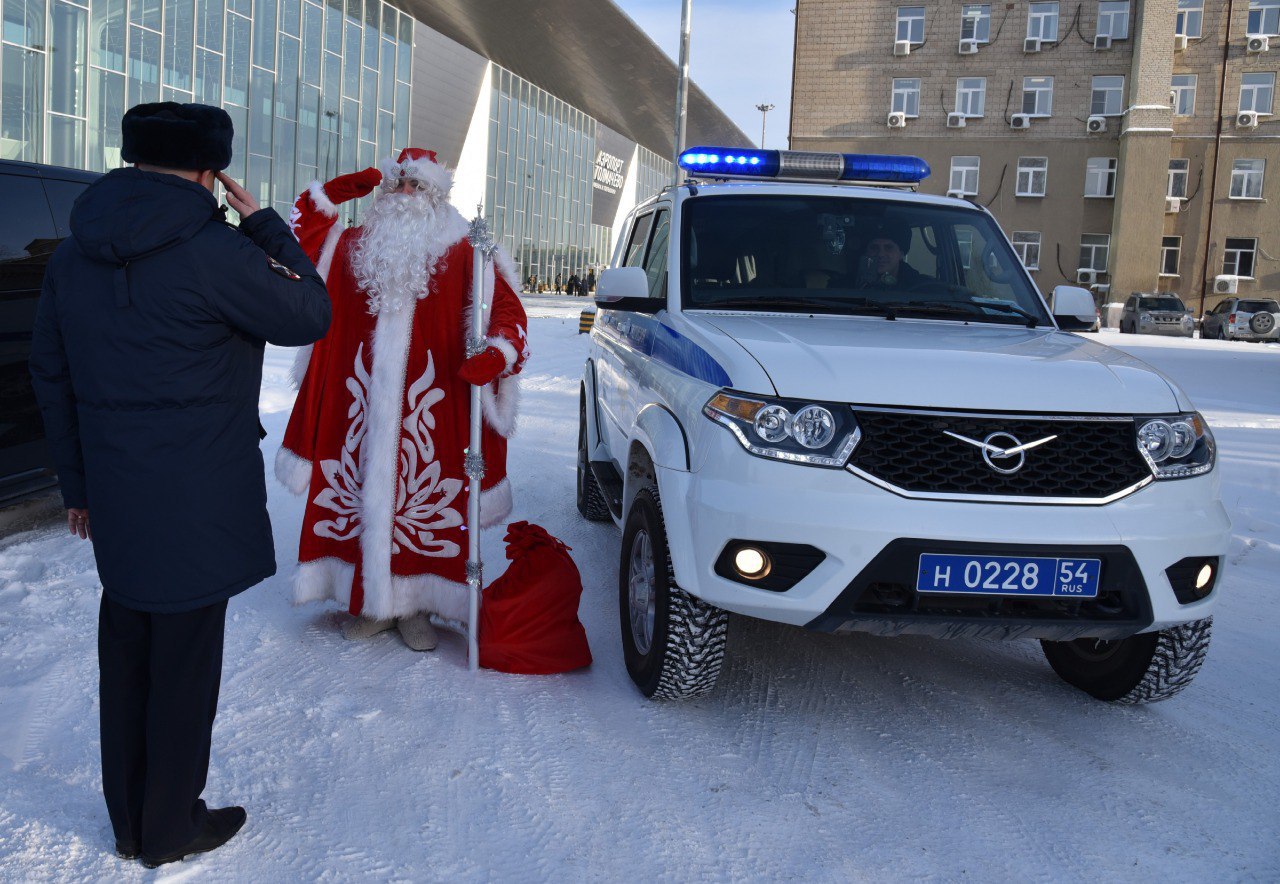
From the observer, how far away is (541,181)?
54.7m

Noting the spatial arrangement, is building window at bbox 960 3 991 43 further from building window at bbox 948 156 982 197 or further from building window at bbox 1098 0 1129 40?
building window at bbox 948 156 982 197

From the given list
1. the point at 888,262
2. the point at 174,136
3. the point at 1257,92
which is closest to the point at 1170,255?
the point at 1257,92

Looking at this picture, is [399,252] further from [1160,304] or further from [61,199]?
[1160,304]

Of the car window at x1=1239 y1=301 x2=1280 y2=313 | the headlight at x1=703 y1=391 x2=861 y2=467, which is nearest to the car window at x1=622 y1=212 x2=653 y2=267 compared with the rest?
the headlight at x1=703 y1=391 x2=861 y2=467

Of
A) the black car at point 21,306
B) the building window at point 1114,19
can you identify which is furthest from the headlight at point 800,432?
the building window at point 1114,19

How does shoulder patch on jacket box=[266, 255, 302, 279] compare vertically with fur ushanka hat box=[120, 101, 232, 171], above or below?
below

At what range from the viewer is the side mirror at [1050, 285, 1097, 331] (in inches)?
171

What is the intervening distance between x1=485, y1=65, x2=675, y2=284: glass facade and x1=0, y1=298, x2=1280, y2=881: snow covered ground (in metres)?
44.3

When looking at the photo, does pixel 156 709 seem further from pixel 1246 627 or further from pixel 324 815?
pixel 1246 627

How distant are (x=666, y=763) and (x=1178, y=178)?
43231mm

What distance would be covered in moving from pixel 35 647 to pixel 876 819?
9.82ft

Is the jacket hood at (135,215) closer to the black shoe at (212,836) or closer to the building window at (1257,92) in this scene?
the black shoe at (212,836)

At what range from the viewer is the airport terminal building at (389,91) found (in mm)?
Answer: 23016

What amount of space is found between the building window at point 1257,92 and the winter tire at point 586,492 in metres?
41.3
